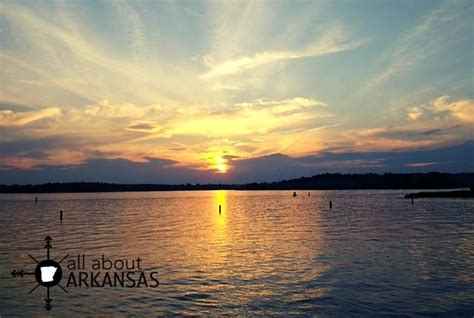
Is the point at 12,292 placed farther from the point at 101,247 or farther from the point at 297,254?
the point at 297,254

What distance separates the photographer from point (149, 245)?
1599 inches

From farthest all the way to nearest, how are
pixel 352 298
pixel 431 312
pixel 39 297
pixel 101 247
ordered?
1. pixel 101 247
2. pixel 39 297
3. pixel 352 298
4. pixel 431 312

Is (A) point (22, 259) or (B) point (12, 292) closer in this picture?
(B) point (12, 292)

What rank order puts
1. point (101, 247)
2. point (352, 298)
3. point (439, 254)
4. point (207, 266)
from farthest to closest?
1. point (101, 247)
2. point (439, 254)
3. point (207, 266)
4. point (352, 298)

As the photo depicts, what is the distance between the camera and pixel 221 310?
18.7 meters

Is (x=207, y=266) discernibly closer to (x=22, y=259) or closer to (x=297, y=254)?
(x=297, y=254)

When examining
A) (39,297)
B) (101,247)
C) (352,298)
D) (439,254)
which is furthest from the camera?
(101,247)

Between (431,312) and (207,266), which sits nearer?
(431,312)

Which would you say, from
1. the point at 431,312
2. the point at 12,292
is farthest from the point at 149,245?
the point at 431,312

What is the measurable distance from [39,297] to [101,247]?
723 inches

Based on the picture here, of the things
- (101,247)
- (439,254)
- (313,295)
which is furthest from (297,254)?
(101,247)

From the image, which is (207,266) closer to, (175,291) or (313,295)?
(175,291)

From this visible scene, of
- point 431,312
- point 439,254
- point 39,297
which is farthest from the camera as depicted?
point 439,254

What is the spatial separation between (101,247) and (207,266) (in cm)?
1507
